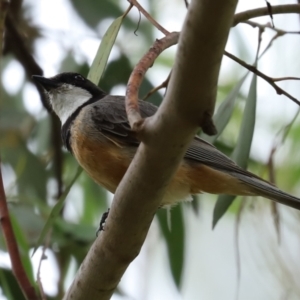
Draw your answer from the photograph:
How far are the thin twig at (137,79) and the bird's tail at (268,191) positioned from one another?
0.73 m

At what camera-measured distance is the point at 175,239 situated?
272 centimetres

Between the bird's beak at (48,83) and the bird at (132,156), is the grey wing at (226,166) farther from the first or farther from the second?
the bird's beak at (48,83)

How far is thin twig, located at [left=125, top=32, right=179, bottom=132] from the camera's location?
1.24 meters

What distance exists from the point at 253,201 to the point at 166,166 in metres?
1.65

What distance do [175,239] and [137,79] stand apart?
147cm

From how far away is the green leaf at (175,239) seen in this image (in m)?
2.68

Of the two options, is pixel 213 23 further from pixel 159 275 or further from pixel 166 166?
pixel 159 275

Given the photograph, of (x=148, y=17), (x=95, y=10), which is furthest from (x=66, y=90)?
(x=148, y=17)

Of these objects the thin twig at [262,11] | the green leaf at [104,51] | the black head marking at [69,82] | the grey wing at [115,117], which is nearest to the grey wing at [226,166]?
the grey wing at [115,117]

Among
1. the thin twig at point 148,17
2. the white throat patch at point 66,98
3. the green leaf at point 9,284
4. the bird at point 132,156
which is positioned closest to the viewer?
the thin twig at point 148,17

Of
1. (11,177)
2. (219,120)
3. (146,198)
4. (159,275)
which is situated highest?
(219,120)

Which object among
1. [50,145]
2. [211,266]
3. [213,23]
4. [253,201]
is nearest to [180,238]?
[253,201]

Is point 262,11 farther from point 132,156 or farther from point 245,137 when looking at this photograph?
point 132,156

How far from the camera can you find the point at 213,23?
1077 mm
